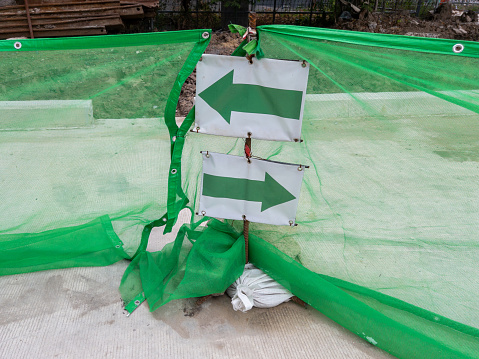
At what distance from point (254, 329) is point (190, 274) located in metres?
0.45

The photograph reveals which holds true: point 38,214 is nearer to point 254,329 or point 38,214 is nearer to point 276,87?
point 254,329

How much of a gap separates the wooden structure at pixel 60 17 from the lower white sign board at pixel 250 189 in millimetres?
6430

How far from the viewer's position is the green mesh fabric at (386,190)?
1.94 m

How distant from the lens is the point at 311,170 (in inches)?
90.6

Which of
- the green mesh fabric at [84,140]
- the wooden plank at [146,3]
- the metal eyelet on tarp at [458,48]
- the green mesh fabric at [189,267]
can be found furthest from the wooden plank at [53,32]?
the metal eyelet on tarp at [458,48]

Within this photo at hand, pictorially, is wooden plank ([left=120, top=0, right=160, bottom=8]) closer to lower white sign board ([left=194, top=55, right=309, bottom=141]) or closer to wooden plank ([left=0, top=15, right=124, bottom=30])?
wooden plank ([left=0, top=15, right=124, bottom=30])

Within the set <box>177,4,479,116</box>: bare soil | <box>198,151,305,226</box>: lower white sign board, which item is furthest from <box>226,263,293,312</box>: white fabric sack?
<box>177,4,479,116</box>: bare soil

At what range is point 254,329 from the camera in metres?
2.23

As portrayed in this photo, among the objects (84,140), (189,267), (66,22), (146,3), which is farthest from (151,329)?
(146,3)

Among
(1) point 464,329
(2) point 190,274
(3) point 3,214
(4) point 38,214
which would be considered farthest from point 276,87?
(3) point 3,214

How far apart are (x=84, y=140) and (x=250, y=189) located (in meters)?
0.99

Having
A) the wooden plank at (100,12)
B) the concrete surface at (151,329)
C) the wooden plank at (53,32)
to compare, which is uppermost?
the wooden plank at (100,12)

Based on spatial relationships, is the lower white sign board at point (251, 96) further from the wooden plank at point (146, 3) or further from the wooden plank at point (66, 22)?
the wooden plank at point (146, 3)

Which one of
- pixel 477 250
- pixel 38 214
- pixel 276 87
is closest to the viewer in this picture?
pixel 276 87
